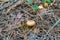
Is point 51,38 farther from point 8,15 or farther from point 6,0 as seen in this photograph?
point 6,0

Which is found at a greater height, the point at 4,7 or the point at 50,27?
the point at 4,7

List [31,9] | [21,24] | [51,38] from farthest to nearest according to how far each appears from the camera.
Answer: [31,9] → [21,24] → [51,38]

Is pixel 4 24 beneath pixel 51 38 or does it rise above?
above

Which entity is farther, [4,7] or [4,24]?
[4,7]

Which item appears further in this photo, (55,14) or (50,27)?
(55,14)

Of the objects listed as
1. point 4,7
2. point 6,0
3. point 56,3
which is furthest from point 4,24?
point 56,3

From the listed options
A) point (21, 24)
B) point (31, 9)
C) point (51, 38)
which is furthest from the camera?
point (31, 9)

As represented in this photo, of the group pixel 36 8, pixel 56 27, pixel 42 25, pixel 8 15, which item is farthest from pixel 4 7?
pixel 56 27

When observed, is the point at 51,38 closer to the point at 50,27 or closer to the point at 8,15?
the point at 50,27

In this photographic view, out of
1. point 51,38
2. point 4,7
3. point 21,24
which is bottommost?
point 51,38
